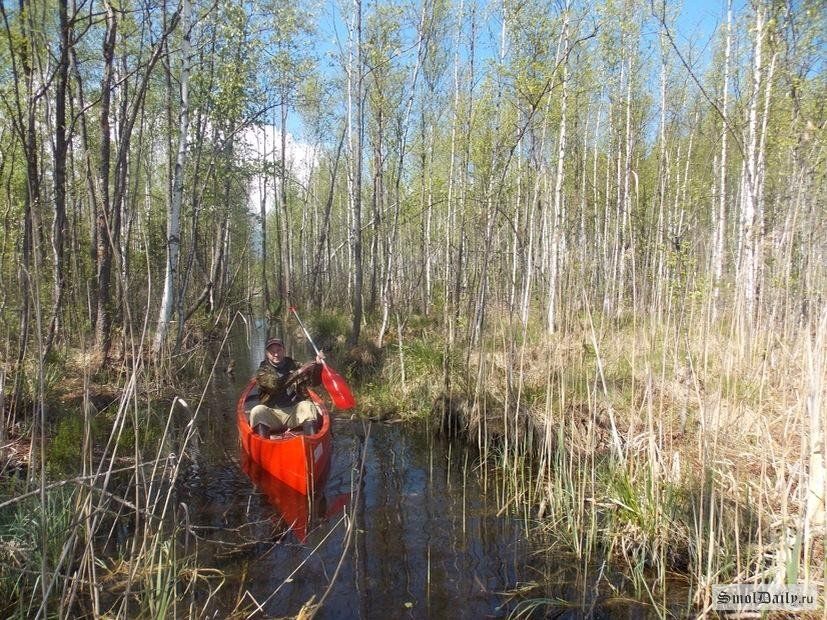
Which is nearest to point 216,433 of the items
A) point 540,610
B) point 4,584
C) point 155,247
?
point 4,584

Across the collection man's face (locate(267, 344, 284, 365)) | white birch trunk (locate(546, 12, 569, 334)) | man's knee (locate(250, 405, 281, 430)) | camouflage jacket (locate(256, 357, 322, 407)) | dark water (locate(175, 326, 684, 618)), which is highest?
white birch trunk (locate(546, 12, 569, 334))

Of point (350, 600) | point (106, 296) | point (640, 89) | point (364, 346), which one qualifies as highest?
point (640, 89)

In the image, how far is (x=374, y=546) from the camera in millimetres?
4242

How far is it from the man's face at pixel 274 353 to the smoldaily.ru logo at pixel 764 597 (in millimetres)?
4700

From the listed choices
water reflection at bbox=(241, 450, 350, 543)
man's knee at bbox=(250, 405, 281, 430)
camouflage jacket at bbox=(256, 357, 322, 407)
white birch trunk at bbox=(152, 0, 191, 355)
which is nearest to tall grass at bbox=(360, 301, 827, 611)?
water reflection at bbox=(241, 450, 350, 543)

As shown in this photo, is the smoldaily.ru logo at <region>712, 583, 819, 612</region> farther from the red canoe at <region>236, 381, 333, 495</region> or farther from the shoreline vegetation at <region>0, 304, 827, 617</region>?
the red canoe at <region>236, 381, 333, 495</region>

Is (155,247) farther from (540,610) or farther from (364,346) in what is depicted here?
(540,610)

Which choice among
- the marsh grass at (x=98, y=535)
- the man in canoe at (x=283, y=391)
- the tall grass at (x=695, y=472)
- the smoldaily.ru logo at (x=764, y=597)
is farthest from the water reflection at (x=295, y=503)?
the smoldaily.ru logo at (x=764, y=597)

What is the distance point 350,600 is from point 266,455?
217 centimetres

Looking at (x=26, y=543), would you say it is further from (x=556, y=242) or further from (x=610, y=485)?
(x=556, y=242)

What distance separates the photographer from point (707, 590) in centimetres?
277

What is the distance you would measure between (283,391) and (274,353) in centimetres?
48

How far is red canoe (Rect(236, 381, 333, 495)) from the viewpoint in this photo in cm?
489

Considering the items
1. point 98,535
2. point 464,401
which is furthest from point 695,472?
point 98,535
